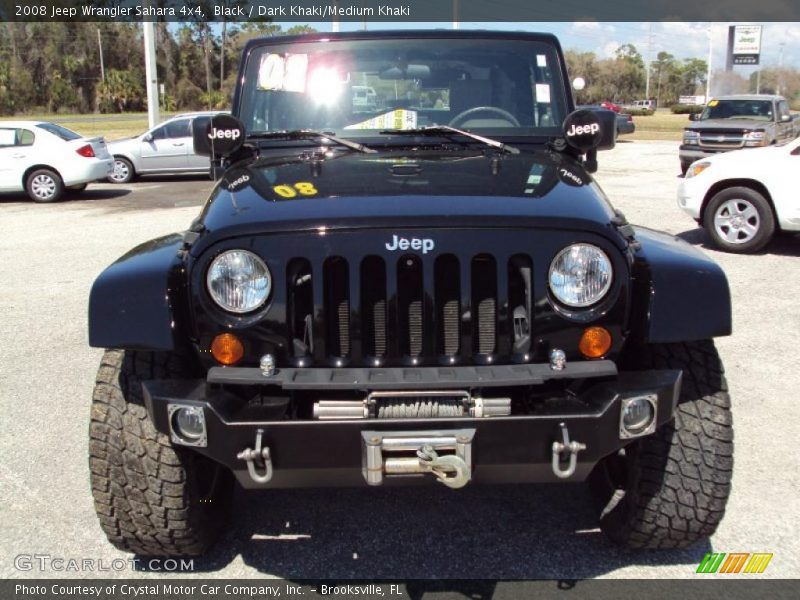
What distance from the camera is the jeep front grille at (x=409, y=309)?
2592 millimetres

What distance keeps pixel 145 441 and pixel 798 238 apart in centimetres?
945

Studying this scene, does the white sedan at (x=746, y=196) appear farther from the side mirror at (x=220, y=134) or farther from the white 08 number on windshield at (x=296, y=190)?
the white 08 number on windshield at (x=296, y=190)

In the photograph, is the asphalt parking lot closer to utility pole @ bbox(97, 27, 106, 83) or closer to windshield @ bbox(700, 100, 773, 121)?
windshield @ bbox(700, 100, 773, 121)

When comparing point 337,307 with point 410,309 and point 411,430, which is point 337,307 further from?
point 411,430

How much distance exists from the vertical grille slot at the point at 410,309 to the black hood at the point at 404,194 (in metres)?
0.16

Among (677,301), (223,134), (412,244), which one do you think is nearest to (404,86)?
(223,134)

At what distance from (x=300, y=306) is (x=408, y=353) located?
378 millimetres

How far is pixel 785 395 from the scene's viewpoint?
4891 millimetres

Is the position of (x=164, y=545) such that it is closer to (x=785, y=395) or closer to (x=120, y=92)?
(x=785, y=395)

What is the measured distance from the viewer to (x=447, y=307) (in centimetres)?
264

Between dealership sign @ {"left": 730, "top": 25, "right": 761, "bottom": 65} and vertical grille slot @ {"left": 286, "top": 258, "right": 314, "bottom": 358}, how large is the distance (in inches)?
2981

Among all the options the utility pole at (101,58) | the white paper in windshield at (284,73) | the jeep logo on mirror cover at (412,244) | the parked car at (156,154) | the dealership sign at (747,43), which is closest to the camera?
the jeep logo on mirror cover at (412,244)

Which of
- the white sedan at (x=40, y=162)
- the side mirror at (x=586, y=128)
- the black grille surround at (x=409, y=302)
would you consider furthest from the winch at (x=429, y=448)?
the white sedan at (x=40, y=162)

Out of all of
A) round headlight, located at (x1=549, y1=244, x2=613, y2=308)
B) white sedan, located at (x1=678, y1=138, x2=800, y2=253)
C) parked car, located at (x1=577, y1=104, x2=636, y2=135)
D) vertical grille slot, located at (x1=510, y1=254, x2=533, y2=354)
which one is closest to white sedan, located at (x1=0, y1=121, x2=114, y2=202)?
parked car, located at (x1=577, y1=104, x2=636, y2=135)
